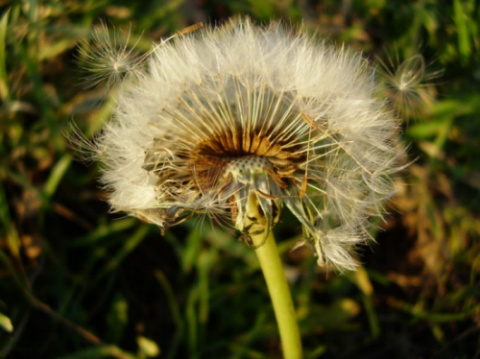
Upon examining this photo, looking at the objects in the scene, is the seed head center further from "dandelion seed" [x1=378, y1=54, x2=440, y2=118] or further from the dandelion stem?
"dandelion seed" [x1=378, y1=54, x2=440, y2=118]

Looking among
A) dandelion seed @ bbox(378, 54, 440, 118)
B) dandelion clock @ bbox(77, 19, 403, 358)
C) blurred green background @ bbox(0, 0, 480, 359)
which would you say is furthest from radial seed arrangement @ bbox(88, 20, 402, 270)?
blurred green background @ bbox(0, 0, 480, 359)

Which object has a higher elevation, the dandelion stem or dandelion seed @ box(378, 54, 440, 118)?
dandelion seed @ box(378, 54, 440, 118)

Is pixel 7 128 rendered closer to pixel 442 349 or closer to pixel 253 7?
pixel 253 7

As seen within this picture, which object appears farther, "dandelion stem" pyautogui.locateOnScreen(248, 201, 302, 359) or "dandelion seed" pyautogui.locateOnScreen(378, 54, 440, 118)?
"dandelion seed" pyautogui.locateOnScreen(378, 54, 440, 118)

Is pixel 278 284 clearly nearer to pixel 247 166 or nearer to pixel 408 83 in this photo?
pixel 247 166

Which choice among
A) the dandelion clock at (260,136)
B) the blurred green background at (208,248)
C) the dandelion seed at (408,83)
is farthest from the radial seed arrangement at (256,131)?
the blurred green background at (208,248)

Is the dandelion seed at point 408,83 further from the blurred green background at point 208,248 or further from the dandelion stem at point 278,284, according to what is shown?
the dandelion stem at point 278,284
